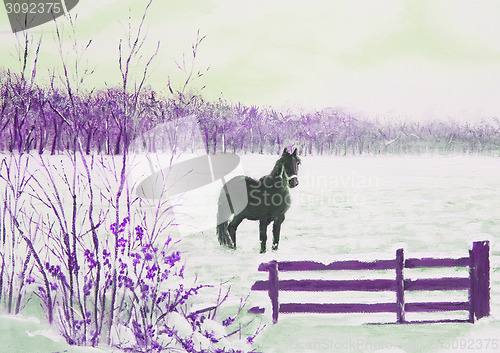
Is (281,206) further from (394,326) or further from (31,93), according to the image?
(31,93)

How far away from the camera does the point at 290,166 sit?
665 cm

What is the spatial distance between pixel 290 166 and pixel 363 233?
3702 millimetres

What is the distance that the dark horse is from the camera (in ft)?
22.0

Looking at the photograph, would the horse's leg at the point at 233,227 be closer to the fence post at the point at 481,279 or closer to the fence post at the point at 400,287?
the fence post at the point at 400,287

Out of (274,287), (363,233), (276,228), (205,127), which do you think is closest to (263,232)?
(276,228)

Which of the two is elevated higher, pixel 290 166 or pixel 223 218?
pixel 290 166

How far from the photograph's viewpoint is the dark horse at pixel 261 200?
22.0ft

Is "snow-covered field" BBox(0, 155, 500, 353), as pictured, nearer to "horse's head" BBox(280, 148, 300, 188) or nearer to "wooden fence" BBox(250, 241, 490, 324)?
"wooden fence" BBox(250, 241, 490, 324)

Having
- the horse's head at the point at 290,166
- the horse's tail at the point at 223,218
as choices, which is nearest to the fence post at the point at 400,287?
the horse's head at the point at 290,166

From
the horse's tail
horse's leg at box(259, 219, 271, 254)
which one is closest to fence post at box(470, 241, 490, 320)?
horse's leg at box(259, 219, 271, 254)

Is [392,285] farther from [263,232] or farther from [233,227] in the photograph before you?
[233,227]

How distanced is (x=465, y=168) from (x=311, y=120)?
4.57 m

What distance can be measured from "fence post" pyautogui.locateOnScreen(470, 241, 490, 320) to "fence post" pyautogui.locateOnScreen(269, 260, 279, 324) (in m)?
2.32

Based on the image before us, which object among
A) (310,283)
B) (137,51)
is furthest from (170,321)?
(137,51)
